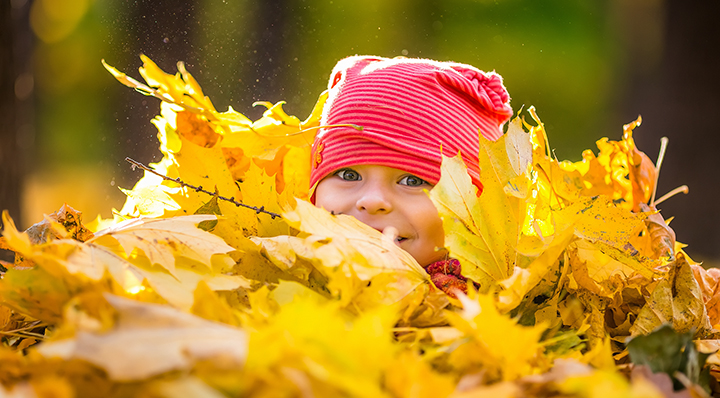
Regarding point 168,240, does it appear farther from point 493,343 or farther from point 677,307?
point 677,307

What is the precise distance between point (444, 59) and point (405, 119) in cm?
366

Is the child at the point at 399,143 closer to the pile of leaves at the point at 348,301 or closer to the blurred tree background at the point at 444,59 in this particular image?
the pile of leaves at the point at 348,301

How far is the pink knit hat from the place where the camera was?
868mm

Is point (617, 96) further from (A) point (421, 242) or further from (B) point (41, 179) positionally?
(B) point (41, 179)

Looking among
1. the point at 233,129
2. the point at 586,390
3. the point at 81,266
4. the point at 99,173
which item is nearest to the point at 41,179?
the point at 99,173

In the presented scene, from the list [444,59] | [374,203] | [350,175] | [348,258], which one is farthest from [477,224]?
[444,59]

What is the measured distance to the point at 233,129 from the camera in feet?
2.83

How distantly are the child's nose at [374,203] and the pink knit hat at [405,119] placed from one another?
0.06 metres

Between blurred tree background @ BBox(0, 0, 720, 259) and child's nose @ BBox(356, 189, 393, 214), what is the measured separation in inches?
62.8

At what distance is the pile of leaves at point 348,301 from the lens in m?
0.32

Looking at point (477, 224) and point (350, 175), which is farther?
point (350, 175)

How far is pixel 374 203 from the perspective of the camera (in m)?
0.81

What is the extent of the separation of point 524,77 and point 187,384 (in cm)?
457

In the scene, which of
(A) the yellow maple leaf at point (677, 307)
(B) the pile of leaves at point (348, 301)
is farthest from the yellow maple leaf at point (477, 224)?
(A) the yellow maple leaf at point (677, 307)
